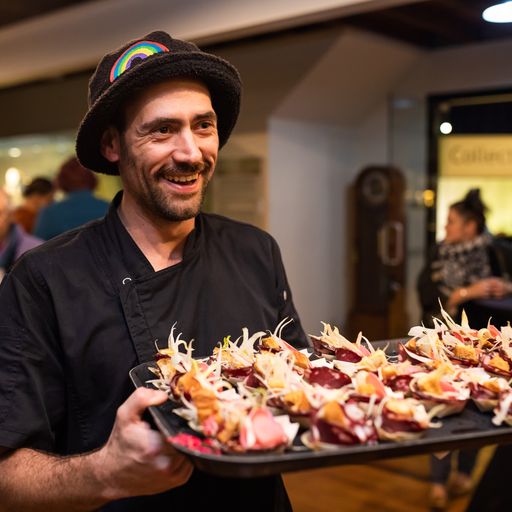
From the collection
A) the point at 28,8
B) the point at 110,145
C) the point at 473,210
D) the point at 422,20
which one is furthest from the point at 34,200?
the point at 110,145

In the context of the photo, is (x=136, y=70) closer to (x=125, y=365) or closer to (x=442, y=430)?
(x=125, y=365)

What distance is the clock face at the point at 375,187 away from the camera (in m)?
5.07

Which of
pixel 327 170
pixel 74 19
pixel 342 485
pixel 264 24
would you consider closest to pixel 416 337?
pixel 264 24

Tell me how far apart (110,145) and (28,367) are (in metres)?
0.46

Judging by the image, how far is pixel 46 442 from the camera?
3.79 ft

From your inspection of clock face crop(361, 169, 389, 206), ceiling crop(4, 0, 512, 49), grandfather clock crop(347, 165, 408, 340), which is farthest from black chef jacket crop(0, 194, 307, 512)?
clock face crop(361, 169, 389, 206)

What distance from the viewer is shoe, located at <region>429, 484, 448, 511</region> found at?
3.17 meters

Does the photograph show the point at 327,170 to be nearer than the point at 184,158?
No

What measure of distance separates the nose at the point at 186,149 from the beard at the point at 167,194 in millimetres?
12

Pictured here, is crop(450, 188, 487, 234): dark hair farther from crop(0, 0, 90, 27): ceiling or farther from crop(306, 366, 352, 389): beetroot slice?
crop(306, 366, 352, 389): beetroot slice

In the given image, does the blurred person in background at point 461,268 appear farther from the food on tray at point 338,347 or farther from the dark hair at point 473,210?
the food on tray at point 338,347

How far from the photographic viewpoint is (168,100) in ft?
4.06

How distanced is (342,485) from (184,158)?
2.58 metres

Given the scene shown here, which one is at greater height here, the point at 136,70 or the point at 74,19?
the point at 74,19
